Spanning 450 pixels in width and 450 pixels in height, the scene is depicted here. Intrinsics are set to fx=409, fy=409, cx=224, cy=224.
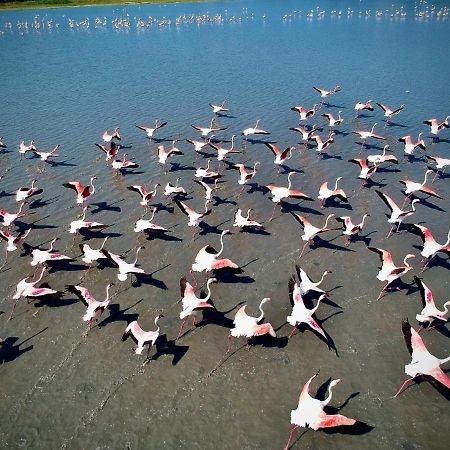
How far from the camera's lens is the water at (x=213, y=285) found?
9.16 metres

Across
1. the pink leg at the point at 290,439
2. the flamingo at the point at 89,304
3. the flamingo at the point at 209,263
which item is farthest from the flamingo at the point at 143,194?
the pink leg at the point at 290,439

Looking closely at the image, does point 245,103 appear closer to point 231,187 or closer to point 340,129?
point 340,129

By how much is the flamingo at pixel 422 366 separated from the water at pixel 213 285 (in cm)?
63

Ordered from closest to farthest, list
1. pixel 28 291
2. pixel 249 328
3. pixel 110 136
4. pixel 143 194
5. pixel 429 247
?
pixel 249 328
pixel 28 291
pixel 429 247
pixel 143 194
pixel 110 136

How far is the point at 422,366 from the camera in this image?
9.41 m

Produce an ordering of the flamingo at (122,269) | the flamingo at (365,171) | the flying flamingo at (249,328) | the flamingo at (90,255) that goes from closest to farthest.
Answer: the flying flamingo at (249,328) < the flamingo at (122,269) < the flamingo at (90,255) < the flamingo at (365,171)

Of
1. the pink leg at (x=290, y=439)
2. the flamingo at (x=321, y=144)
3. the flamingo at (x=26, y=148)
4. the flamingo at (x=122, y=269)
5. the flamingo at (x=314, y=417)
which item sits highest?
the flamingo at (x=26, y=148)

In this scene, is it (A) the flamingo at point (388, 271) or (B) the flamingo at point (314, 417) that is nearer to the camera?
(B) the flamingo at point (314, 417)

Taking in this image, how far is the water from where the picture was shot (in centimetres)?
916

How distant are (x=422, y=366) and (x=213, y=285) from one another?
6091 millimetres

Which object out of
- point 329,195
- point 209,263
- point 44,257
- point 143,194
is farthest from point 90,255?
point 329,195

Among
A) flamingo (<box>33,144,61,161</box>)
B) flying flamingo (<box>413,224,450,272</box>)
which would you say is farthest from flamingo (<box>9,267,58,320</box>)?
flying flamingo (<box>413,224,450,272</box>)

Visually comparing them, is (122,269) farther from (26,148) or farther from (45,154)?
(26,148)

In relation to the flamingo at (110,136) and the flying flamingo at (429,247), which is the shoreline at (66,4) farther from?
the flying flamingo at (429,247)
